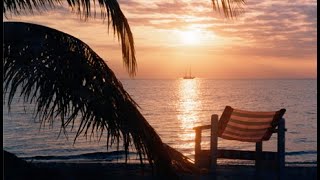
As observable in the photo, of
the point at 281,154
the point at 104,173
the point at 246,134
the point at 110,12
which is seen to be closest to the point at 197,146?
the point at 246,134

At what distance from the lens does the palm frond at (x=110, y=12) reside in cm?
434

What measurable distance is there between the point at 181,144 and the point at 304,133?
10246 mm

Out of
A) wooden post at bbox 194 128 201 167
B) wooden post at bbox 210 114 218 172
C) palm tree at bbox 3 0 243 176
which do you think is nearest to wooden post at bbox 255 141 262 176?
wooden post at bbox 210 114 218 172

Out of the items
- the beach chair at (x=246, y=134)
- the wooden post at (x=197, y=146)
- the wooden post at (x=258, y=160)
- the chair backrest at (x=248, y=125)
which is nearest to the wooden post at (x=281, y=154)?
the beach chair at (x=246, y=134)

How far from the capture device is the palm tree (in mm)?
3904

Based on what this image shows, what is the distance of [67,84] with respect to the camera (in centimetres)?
394

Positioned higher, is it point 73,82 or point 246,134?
point 73,82

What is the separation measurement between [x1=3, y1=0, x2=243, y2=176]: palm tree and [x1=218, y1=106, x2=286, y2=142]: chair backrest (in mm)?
2522

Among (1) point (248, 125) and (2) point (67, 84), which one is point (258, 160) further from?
(2) point (67, 84)

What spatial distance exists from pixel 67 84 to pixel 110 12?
2.68 ft

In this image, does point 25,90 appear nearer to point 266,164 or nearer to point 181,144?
point 266,164

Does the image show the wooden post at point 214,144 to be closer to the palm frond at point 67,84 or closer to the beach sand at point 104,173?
the beach sand at point 104,173

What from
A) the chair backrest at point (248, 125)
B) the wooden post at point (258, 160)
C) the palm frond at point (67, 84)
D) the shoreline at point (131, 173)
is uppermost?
the palm frond at point (67, 84)

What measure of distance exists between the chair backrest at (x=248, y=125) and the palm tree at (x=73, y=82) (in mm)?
2522
